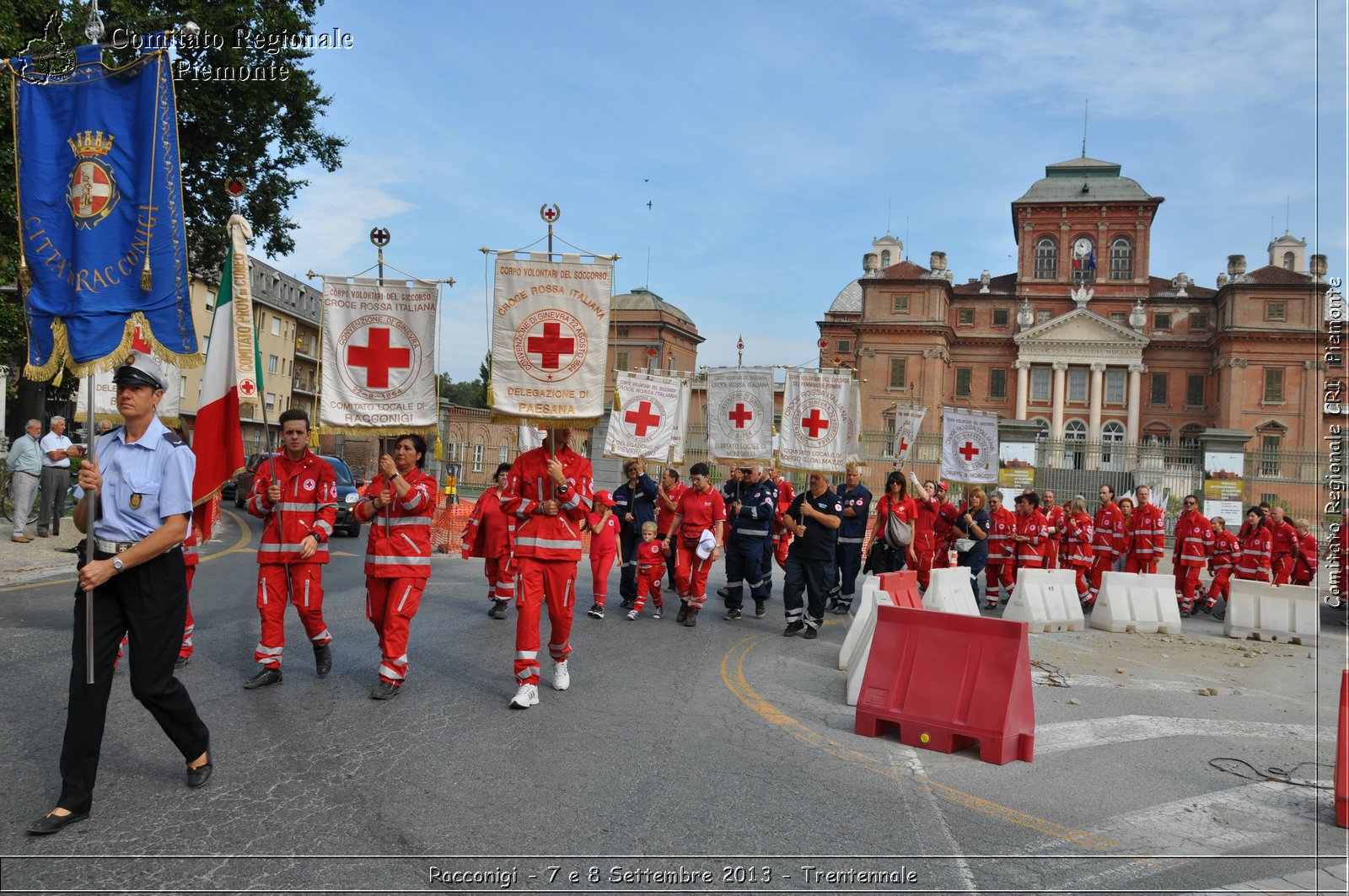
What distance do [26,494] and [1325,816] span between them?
56.3ft

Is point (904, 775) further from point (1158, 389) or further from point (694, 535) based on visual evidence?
point (1158, 389)

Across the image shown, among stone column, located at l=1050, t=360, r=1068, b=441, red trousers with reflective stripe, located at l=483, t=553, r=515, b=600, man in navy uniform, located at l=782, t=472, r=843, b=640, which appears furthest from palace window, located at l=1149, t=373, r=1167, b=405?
red trousers with reflective stripe, located at l=483, t=553, r=515, b=600

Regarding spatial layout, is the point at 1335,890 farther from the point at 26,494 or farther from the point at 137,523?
the point at 26,494

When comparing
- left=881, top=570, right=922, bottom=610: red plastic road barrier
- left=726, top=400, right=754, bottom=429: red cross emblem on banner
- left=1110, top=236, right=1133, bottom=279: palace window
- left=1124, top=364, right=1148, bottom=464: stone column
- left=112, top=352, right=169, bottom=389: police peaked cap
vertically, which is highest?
left=1110, top=236, right=1133, bottom=279: palace window

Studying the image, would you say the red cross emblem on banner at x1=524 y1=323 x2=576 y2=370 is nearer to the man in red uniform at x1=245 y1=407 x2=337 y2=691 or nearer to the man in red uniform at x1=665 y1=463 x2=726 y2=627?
the man in red uniform at x1=245 y1=407 x2=337 y2=691

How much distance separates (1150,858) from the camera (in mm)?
4738

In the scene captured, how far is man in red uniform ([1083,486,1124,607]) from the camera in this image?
17.1 metres

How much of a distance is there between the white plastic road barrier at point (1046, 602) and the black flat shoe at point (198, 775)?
10.4 meters

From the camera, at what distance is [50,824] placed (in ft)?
13.9

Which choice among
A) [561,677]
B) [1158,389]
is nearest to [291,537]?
[561,677]

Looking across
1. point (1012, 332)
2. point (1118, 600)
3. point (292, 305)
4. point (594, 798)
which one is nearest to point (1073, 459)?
point (1118, 600)

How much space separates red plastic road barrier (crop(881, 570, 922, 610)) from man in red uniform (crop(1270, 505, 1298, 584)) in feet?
32.1

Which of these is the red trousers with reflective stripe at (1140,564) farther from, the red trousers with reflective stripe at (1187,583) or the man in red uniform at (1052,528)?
the man in red uniform at (1052,528)

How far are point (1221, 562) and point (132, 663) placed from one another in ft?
56.2
